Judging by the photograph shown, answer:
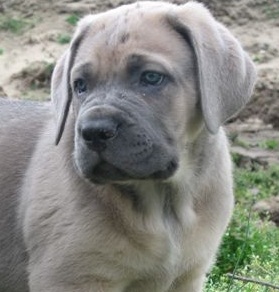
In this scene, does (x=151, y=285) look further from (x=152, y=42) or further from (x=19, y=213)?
(x=152, y=42)

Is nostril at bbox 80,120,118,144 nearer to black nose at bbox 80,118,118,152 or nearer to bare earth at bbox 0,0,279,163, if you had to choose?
black nose at bbox 80,118,118,152

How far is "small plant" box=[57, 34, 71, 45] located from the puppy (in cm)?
563

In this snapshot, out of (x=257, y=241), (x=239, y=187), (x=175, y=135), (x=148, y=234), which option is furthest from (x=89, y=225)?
(x=239, y=187)

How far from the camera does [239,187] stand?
9.41 metres

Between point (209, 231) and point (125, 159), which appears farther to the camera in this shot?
point (209, 231)

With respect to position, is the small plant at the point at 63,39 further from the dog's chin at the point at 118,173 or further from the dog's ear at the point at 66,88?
the dog's chin at the point at 118,173

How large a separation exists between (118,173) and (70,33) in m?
6.58

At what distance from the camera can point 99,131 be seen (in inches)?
192

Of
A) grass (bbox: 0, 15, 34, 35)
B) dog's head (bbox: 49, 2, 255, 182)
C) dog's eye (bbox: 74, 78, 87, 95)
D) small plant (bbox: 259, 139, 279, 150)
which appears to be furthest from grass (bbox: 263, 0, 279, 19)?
dog's eye (bbox: 74, 78, 87, 95)

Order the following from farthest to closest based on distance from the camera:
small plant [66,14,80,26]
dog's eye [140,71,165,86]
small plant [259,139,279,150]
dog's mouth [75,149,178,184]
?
1. small plant [66,14,80,26]
2. small plant [259,139,279,150]
3. dog's eye [140,71,165,86]
4. dog's mouth [75,149,178,184]

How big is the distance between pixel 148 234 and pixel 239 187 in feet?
13.7

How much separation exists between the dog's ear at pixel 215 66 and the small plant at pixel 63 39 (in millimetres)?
5979

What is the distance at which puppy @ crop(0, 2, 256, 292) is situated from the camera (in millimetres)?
5031

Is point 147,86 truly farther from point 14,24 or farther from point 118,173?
point 14,24
